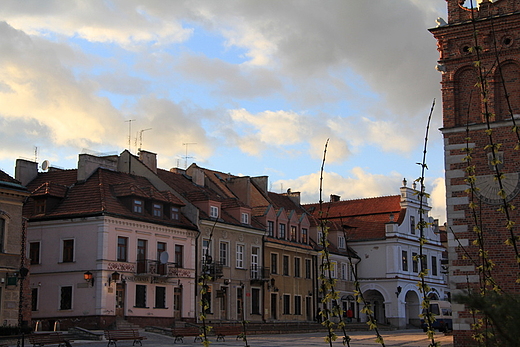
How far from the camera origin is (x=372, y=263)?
202ft

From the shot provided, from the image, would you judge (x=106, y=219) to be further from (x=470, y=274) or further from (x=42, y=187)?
(x=470, y=274)

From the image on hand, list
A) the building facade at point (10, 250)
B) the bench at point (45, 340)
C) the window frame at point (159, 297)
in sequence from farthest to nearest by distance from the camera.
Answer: the window frame at point (159, 297)
the building facade at point (10, 250)
the bench at point (45, 340)

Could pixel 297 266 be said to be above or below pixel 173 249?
below

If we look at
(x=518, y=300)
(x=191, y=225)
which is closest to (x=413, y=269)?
(x=191, y=225)

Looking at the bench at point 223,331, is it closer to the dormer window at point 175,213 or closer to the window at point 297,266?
the dormer window at point 175,213

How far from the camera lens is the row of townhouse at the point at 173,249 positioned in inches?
1545

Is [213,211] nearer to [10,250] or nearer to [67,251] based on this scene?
[67,251]

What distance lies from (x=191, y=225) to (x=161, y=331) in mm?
8737

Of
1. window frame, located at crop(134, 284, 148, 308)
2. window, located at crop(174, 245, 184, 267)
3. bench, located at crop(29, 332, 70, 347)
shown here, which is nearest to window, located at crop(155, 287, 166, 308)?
window frame, located at crop(134, 284, 148, 308)

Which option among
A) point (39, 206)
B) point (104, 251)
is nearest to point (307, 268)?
point (104, 251)

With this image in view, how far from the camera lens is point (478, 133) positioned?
21734 mm

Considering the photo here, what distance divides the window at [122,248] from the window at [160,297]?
9.76 ft

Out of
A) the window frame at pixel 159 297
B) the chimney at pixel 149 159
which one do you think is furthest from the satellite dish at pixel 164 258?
the chimney at pixel 149 159

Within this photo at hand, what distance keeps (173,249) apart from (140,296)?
381 centimetres
